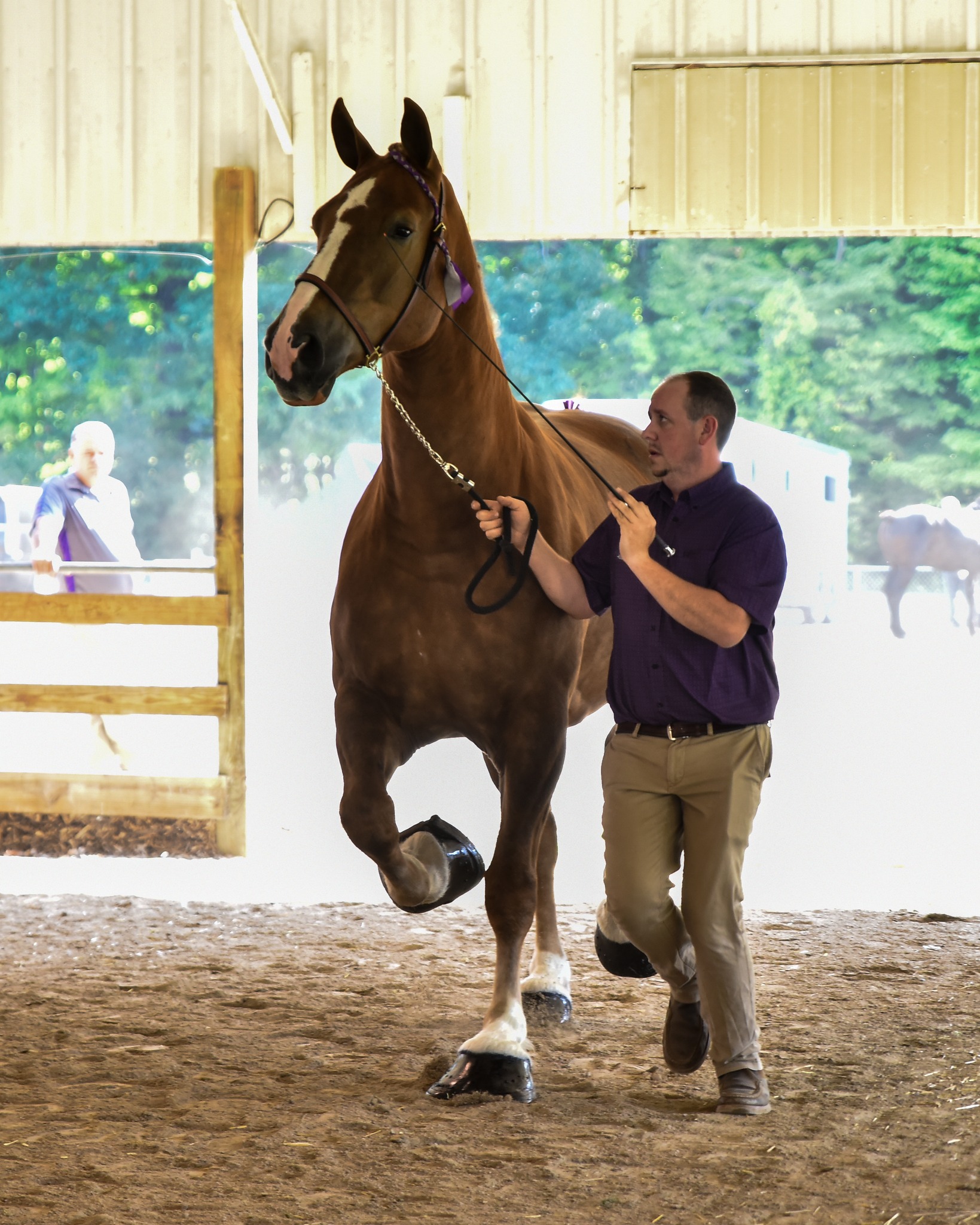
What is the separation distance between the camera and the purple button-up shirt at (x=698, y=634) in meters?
2.79

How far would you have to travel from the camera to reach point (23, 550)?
1173 centimetres

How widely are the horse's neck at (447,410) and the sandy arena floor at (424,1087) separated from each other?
57.2 inches

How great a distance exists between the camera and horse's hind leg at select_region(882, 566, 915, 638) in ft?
47.0

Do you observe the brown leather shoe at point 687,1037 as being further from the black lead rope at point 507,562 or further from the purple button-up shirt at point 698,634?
the black lead rope at point 507,562

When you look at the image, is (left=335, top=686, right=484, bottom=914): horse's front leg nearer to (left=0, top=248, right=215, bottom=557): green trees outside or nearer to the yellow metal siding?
the yellow metal siding

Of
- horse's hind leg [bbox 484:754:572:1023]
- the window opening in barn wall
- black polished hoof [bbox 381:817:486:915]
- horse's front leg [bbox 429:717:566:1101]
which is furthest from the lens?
the window opening in barn wall

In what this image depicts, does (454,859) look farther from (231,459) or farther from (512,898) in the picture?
(231,459)

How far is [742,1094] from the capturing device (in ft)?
9.40

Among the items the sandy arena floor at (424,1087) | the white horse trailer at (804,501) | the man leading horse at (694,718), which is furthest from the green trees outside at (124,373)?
the man leading horse at (694,718)

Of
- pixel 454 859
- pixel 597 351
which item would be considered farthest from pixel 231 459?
pixel 597 351

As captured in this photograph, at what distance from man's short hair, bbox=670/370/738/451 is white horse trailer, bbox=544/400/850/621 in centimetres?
940

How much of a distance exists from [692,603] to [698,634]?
0.34 ft

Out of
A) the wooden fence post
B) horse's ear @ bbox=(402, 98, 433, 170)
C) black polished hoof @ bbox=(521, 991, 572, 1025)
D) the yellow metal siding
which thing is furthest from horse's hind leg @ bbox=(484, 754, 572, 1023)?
the yellow metal siding

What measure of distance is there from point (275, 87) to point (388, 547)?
139 inches
